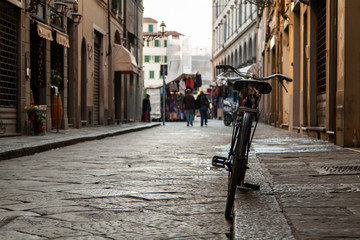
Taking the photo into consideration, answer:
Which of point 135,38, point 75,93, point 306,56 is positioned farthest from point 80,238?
point 135,38

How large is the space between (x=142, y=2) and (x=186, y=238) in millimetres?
34176

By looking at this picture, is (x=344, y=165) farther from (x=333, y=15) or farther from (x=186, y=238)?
(x=333, y=15)

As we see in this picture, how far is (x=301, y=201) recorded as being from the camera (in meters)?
4.04

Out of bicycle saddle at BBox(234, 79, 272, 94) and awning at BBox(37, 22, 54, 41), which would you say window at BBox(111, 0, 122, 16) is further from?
bicycle saddle at BBox(234, 79, 272, 94)

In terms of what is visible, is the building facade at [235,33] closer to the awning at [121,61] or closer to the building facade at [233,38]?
the building facade at [233,38]

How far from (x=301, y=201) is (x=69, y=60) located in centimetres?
1564

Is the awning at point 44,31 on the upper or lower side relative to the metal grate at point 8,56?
upper

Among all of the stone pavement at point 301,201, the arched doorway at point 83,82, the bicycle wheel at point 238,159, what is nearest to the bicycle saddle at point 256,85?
the bicycle wheel at point 238,159

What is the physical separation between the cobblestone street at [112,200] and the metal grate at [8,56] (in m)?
5.96

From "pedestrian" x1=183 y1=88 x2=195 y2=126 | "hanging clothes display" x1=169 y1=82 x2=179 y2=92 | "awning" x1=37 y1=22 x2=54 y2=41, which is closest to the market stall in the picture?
"hanging clothes display" x1=169 y1=82 x2=179 y2=92

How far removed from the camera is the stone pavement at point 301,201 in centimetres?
304

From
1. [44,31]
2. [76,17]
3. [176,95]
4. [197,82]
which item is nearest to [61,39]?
[44,31]

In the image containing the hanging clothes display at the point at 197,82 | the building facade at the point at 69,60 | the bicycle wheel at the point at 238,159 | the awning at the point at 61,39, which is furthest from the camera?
the hanging clothes display at the point at 197,82

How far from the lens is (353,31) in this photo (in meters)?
9.16
